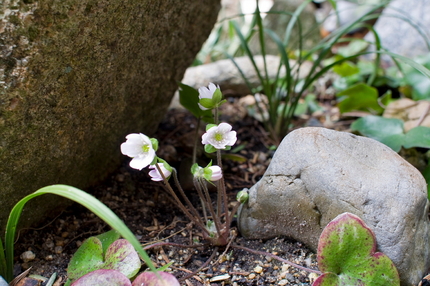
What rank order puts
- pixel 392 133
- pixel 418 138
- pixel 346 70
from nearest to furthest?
pixel 418 138, pixel 392 133, pixel 346 70

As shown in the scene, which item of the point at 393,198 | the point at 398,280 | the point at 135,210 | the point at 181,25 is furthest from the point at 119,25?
the point at 398,280

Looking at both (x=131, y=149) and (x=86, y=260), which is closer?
(x=131, y=149)

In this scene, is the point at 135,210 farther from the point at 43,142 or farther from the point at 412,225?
the point at 412,225

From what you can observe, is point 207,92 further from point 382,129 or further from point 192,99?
point 382,129

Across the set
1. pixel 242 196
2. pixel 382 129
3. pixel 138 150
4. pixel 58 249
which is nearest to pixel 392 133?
pixel 382 129

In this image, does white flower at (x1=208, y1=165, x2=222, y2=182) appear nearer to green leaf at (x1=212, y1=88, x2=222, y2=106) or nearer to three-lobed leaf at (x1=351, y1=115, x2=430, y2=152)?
green leaf at (x1=212, y1=88, x2=222, y2=106)

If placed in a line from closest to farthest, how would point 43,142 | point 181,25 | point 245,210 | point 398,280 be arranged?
point 398,280
point 43,142
point 245,210
point 181,25

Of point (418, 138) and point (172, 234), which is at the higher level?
point (418, 138)
